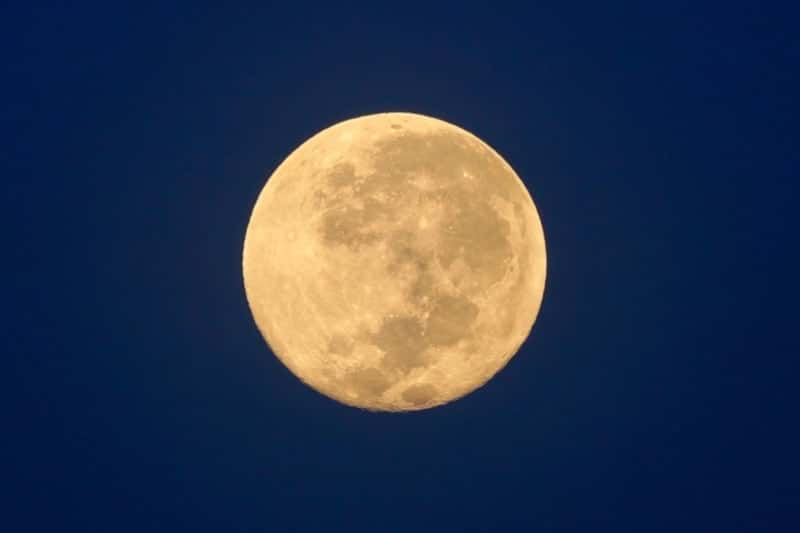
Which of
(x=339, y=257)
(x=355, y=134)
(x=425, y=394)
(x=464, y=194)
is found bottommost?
(x=425, y=394)

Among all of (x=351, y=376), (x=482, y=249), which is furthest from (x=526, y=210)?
(x=351, y=376)

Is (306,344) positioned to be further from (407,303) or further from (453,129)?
(453,129)

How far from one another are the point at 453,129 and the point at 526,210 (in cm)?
50

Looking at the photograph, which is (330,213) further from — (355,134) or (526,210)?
(526,210)

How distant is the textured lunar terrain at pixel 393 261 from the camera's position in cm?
364

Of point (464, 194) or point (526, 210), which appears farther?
point (526, 210)

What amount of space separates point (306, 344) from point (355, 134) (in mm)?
950

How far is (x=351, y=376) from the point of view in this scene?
3.89 m

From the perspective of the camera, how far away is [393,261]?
3.62 m

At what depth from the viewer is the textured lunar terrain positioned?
3637mm

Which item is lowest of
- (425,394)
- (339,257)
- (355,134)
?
(425,394)

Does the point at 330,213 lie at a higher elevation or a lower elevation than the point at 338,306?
higher

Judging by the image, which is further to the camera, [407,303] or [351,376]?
[351,376]

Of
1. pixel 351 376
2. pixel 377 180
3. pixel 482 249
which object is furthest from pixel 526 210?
pixel 351 376
